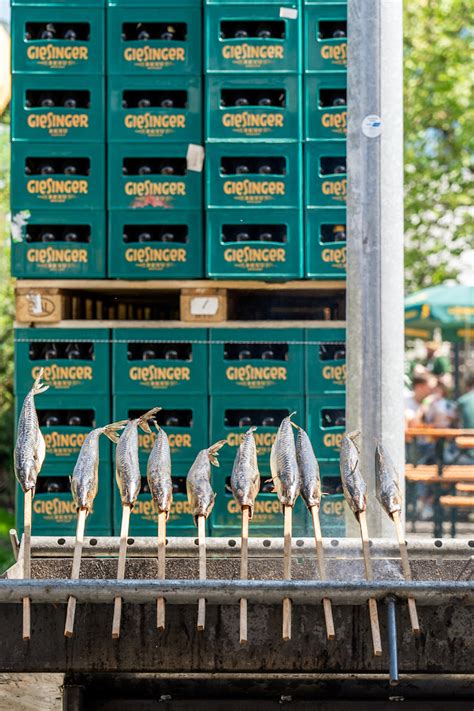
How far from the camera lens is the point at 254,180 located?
6.27 metres

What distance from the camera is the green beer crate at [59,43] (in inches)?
250

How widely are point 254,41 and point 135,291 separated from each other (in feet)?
5.21

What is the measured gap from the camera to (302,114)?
6.34 m

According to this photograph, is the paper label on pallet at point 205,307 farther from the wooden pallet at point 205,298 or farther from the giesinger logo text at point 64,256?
the giesinger logo text at point 64,256

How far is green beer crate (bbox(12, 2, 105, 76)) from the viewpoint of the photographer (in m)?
6.36

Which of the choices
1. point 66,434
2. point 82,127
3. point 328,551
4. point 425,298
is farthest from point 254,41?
point 425,298

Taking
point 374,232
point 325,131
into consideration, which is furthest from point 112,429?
point 325,131

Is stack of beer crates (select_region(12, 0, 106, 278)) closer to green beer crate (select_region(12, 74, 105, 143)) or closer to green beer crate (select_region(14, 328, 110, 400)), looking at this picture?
green beer crate (select_region(12, 74, 105, 143))

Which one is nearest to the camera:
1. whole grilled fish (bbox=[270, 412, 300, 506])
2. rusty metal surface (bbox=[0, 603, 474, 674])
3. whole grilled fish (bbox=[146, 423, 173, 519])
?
rusty metal surface (bbox=[0, 603, 474, 674])

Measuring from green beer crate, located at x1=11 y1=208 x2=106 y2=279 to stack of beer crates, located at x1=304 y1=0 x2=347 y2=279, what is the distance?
1208mm

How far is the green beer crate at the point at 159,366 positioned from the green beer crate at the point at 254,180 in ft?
2.56

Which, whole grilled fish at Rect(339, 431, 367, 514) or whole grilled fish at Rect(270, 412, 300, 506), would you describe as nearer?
whole grilled fish at Rect(270, 412, 300, 506)

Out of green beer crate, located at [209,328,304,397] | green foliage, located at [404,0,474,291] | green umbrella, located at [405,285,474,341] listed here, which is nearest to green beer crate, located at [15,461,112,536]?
green beer crate, located at [209,328,304,397]

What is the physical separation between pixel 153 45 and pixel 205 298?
4.87 ft
